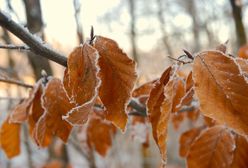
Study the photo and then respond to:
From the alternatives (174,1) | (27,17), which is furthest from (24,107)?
(174,1)

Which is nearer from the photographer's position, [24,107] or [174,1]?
[24,107]

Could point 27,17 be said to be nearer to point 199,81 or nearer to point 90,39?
point 90,39

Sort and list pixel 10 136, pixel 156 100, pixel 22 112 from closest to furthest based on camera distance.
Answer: pixel 156 100, pixel 22 112, pixel 10 136

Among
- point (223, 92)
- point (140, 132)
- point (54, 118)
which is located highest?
point (223, 92)

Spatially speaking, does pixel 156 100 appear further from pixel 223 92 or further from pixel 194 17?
pixel 194 17

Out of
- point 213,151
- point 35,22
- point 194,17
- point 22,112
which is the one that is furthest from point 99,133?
point 194,17

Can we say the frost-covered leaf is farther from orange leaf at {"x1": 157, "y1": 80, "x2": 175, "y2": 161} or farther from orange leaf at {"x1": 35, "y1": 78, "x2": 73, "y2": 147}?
orange leaf at {"x1": 157, "y1": 80, "x2": 175, "y2": 161}

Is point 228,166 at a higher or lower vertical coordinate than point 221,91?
lower
